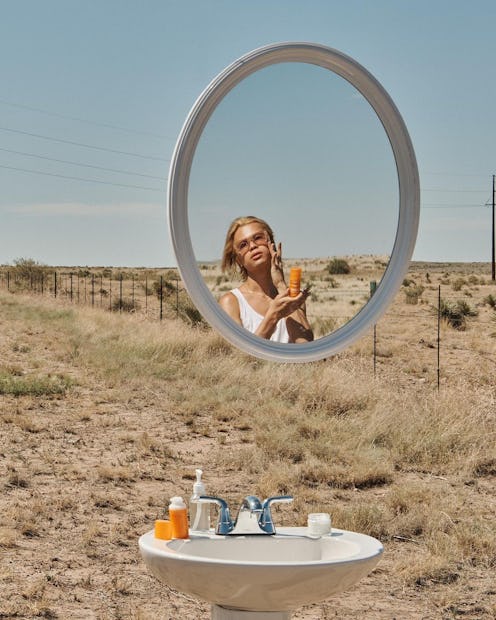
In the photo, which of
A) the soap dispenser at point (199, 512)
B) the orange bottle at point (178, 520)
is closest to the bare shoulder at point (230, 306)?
the soap dispenser at point (199, 512)

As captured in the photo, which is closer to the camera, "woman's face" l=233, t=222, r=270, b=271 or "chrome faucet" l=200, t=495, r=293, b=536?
"chrome faucet" l=200, t=495, r=293, b=536

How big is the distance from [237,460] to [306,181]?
20.3ft

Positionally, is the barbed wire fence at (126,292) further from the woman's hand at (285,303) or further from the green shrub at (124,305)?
the woman's hand at (285,303)

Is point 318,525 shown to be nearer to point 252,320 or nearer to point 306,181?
point 252,320

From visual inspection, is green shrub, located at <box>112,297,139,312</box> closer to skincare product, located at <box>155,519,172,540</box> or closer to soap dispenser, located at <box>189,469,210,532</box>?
soap dispenser, located at <box>189,469,210,532</box>

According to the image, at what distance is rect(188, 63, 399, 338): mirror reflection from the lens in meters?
4.09

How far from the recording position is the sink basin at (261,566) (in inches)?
139

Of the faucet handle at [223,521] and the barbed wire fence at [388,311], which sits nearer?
the faucet handle at [223,521]

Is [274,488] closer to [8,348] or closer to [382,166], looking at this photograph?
[382,166]

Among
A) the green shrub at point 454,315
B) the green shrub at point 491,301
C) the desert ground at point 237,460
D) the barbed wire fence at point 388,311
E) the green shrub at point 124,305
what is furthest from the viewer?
the green shrub at point 124,305

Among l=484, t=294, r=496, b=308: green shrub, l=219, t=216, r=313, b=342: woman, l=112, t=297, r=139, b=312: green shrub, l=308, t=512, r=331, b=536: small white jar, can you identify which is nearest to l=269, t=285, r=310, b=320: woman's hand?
l=219, t=216, r=313, b=342: woman

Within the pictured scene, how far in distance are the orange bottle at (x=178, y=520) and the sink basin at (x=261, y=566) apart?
4 cm

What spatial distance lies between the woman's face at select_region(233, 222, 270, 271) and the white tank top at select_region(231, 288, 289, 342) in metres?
0.14

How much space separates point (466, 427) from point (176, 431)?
3.39 m
